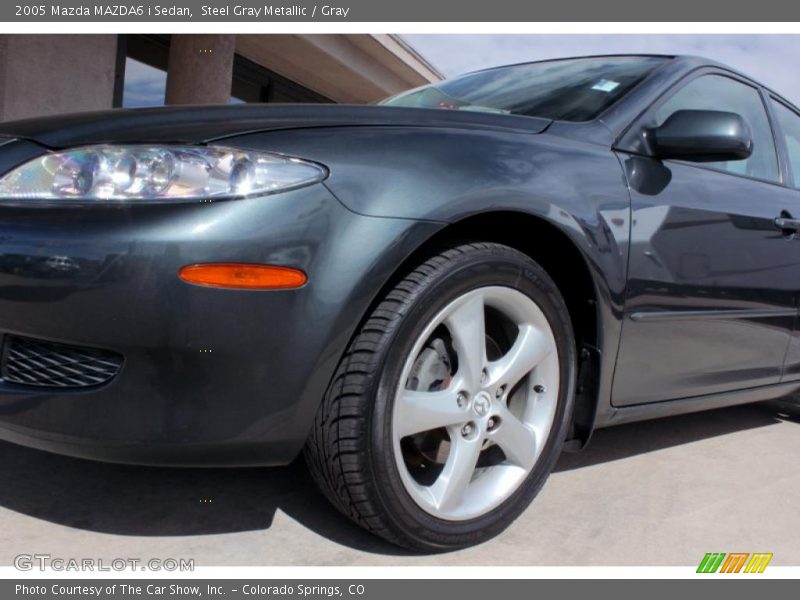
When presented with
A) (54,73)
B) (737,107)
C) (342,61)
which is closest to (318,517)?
(737,107)

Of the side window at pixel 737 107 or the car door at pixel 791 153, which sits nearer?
the side window at pixel 737 107

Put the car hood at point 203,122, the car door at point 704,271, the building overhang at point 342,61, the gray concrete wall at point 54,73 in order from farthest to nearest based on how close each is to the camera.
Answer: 1. the building overhang at point 342,61
2. the gray concrete wall at point 54,73
3. the car door at point 704,271
4. the car hood at point 203,122

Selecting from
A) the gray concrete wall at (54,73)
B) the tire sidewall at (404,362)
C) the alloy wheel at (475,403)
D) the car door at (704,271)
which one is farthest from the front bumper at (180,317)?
the gray concrete wall at (54,73)

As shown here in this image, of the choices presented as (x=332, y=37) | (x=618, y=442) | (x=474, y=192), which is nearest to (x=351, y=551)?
(x=474, y=192)

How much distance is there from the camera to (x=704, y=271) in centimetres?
241

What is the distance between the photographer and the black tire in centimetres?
169

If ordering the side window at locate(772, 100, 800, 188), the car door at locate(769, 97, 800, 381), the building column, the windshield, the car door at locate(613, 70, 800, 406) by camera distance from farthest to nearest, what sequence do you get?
the building column, the side window at locate(772, 100, 800, 188), the car door at locate(769, 97, 800, 381), the windshield, the car door at locate(613, 70, 800, 406)

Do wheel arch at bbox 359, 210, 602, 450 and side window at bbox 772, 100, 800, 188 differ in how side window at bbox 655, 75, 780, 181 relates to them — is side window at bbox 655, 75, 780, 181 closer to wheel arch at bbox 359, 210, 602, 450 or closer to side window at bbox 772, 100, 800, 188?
side window at bbox 772, 100, 800, 188

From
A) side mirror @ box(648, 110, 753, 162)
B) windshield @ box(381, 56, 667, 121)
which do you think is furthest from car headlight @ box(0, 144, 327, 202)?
side mirror @ box(648, 110, 753, 162)

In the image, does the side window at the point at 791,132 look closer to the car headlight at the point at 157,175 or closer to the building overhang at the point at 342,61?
the car headlight at the point at 157,175

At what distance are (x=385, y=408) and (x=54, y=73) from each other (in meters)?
6.51

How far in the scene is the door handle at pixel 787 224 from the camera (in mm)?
2783

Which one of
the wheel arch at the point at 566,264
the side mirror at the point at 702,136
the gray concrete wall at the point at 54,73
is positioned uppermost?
the side mirror at the point at 702,136

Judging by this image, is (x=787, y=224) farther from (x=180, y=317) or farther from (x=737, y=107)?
(x=180, y=317)
